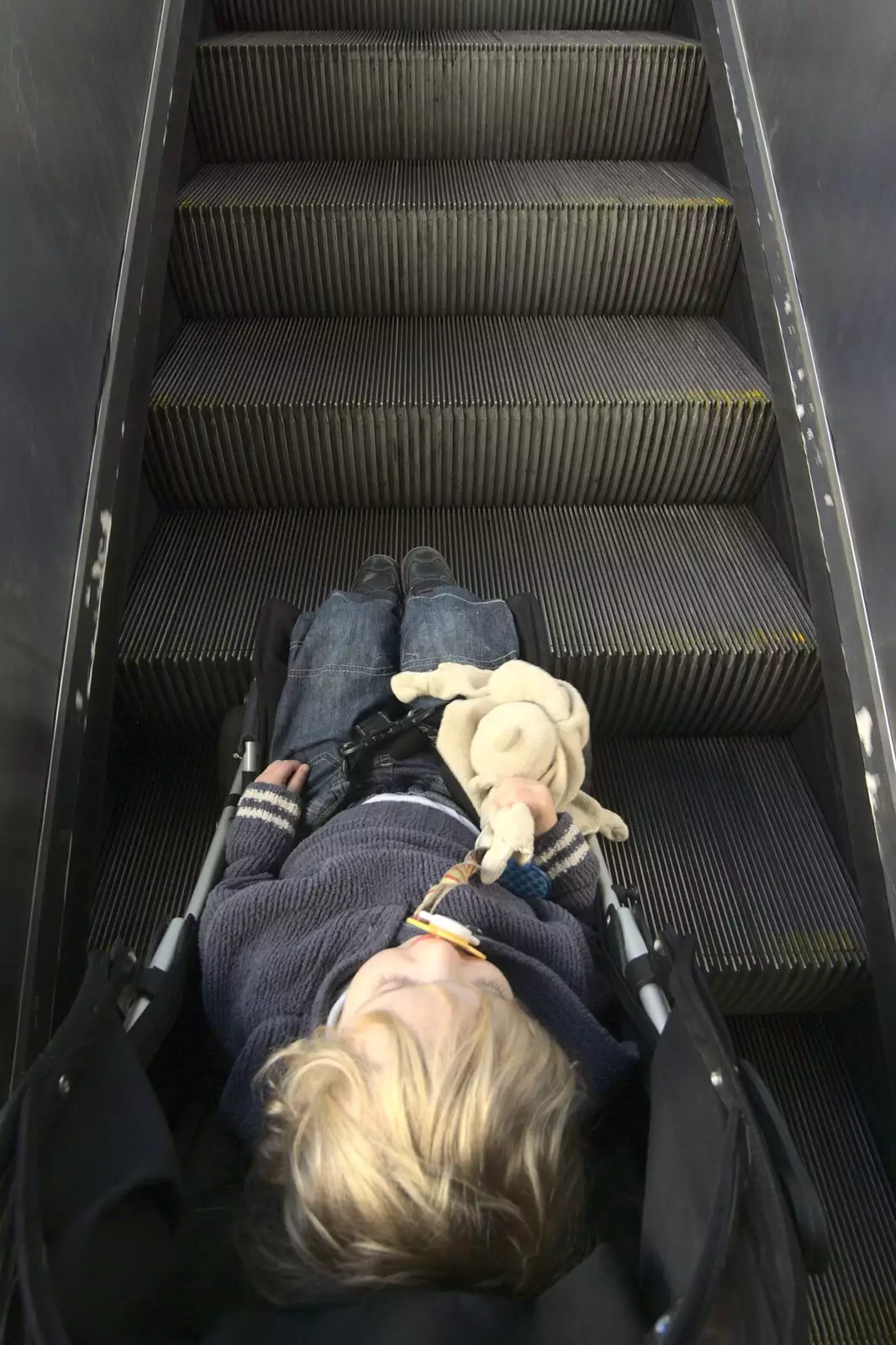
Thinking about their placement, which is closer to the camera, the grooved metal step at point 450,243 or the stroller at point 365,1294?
the stroller at point 365,1294

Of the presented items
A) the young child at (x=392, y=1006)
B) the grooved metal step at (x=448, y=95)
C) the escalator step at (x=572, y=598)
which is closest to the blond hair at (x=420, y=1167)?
the young child at (x=392, y=1006)

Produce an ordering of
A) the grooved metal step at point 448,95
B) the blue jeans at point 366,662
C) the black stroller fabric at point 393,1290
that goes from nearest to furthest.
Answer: the black stroller fabric at point 393,1290, the blue jeans at point 366,662, the grooved metal step at point 448,95

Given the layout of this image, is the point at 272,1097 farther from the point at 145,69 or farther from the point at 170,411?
the point at 145,69

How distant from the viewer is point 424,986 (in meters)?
0.92

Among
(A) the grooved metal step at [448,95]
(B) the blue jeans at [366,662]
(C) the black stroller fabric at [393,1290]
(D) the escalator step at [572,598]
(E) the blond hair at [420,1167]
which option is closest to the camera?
(C) the black stroller fabric at [393,1290]

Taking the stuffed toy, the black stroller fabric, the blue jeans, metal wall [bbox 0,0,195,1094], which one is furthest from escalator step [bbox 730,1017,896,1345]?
metal wall [bbox 0,0,195,1094]

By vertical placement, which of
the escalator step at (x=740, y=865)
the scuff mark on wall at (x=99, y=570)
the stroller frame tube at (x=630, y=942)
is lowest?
the escalator step at (x=740, y=865)

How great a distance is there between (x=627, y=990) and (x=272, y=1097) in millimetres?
445

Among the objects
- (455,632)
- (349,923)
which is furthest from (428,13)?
(349,923)

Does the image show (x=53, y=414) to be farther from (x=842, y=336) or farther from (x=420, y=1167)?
(x=842, y=336)

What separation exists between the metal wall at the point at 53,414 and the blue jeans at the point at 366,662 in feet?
1.16

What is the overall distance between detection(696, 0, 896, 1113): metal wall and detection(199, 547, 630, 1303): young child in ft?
1.71

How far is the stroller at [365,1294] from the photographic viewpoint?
0.61m

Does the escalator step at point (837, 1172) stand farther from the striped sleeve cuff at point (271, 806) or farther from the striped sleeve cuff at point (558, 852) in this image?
the striped sleeve cuff at point (271, 806)
